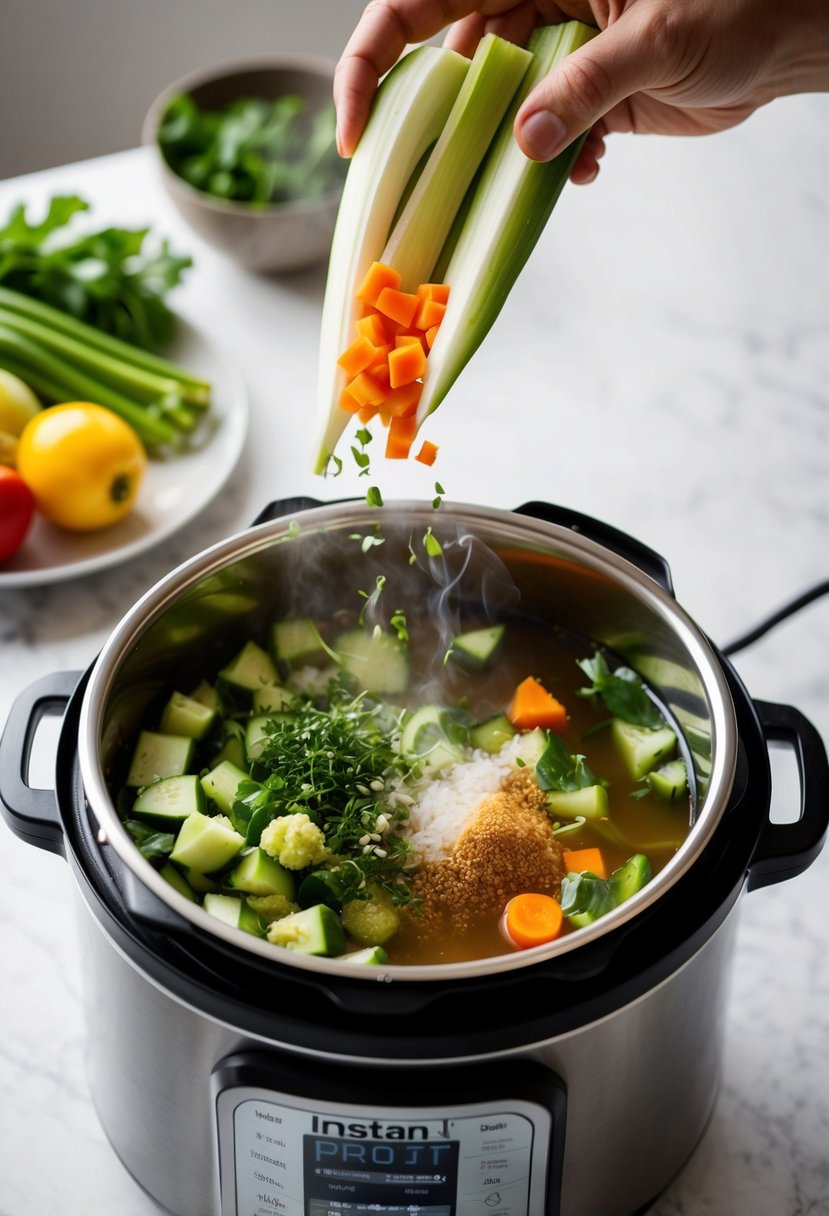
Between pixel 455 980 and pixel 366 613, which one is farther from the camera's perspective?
pixel 366 613

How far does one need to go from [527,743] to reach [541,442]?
848 mm

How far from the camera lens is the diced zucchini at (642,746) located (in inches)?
57.1

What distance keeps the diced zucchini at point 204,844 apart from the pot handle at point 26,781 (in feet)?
0.39

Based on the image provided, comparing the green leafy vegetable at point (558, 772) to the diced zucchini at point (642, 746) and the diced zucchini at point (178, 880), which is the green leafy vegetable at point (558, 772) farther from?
the diced zucchini at point (178, 880)

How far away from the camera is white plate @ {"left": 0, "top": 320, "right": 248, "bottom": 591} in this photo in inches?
76.4

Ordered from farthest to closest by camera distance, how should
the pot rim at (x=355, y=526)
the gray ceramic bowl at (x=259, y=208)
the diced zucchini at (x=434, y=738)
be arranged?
the gray ceramic bowl at (x=259, y=208) → the diced zucchini at (x=434, y=738) → the pot rim at (x=355, y=526)

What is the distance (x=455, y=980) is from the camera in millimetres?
976

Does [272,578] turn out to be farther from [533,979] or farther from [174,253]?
[174,253]

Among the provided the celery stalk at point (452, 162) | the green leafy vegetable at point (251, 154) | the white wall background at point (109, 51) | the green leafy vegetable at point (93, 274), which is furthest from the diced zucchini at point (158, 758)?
the white wall background at point (109, 51)

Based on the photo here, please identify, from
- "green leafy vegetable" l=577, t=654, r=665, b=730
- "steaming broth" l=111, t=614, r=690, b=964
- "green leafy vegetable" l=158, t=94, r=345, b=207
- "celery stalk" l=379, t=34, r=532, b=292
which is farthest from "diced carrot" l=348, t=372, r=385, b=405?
"green leafy vegetable" l=158, t=94, r=345, b=207

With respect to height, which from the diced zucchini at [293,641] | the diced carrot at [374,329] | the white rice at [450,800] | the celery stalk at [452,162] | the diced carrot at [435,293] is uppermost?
the celery stalk at [452,162]

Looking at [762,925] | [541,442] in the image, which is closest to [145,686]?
[762,925]

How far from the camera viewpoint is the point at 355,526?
146 centimetres

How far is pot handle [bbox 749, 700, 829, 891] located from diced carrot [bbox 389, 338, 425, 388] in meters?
0.50
